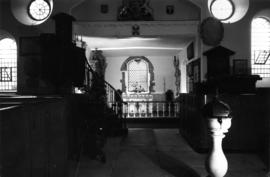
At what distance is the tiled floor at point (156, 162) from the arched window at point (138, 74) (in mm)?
9021

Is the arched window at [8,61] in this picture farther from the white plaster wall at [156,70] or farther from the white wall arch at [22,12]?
the white plaster wall at [156,70]

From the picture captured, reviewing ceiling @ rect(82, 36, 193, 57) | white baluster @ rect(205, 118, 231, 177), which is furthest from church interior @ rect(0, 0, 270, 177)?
ceiling @ rect(82, 36, 193, 57)

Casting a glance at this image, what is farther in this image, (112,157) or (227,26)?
(227,26)

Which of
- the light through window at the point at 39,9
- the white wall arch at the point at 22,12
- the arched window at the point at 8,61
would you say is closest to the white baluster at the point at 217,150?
the white wall arch at the point at 22,12

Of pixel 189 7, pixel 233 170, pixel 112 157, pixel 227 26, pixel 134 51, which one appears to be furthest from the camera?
pixel 134 51

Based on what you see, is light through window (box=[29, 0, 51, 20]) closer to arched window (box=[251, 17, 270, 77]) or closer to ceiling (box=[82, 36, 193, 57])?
ceiling (box=[82, 36, 193, 57])

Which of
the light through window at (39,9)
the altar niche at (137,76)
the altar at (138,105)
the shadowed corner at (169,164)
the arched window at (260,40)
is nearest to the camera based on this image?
the shadowed corner at (169,164)

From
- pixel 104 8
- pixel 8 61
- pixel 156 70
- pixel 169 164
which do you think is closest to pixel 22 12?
pixel 104 8

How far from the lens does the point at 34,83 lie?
314 inches

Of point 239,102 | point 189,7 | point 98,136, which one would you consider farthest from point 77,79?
point 189,7

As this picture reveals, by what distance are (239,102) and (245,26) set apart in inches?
158

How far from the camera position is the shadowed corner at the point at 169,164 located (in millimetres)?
4191

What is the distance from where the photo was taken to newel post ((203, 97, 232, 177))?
3.02 metres

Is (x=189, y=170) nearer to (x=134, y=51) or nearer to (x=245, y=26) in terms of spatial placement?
(x=245, y=26)
